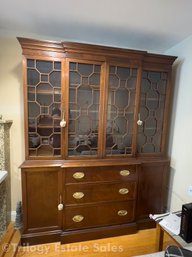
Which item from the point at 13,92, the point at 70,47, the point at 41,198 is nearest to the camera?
the point at 70,47

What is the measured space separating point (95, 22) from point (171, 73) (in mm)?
1053

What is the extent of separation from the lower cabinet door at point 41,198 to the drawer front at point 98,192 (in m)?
0.13

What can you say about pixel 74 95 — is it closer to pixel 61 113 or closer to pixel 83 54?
pixel 61 113

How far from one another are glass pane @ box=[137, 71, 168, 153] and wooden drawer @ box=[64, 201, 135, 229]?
0.71 meters

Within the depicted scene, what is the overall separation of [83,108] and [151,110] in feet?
2.73

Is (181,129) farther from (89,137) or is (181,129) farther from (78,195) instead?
(78,195)

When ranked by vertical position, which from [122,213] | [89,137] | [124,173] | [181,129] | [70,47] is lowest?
[122,213]

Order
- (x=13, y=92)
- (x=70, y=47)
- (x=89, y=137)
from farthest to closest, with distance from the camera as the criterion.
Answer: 1. (x=13, y=92)
2. (x=89, y=137)
3. (x=70, y=47)

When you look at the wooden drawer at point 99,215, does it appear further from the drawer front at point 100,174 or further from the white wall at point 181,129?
the white wall at point 181,129

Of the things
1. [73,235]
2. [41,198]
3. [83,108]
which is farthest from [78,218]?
[83,108]

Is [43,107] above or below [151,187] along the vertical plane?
above

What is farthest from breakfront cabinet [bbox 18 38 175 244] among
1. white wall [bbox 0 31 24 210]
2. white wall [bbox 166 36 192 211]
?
white wall [bbox 0 31 24 210]

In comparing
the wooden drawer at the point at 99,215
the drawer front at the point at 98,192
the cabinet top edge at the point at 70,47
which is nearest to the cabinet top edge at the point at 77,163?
the drawer front at the point at 98,192

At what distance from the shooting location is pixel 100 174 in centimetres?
180
